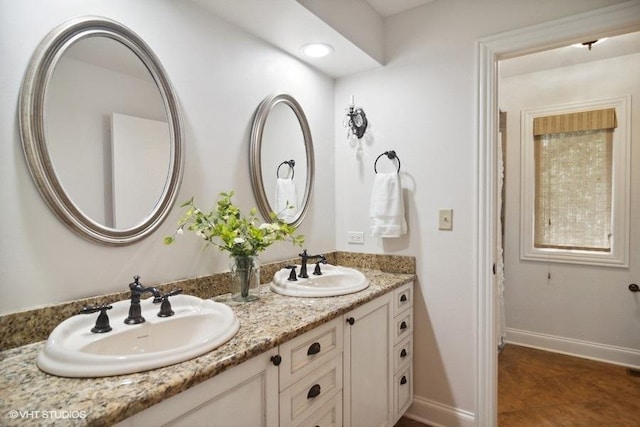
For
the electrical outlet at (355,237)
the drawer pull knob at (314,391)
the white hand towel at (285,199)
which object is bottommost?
the drawer pull knob at (314,391)

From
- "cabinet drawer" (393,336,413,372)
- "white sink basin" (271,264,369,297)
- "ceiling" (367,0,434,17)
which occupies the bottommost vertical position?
"cabinet drawer" (393,336,413,372)

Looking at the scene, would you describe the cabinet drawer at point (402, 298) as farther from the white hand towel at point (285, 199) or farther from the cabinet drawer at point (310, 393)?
the white hand towel at point (285, 199)

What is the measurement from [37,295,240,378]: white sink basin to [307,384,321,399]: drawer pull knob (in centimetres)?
38

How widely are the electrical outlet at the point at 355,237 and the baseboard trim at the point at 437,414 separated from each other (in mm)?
977

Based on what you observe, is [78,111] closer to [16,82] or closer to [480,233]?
[16,82]

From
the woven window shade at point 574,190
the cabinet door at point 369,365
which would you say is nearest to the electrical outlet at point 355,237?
the cabinet door at point 369,365

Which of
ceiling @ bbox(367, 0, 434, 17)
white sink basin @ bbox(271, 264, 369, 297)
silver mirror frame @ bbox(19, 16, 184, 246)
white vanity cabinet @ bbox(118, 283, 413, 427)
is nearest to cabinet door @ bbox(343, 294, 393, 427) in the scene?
white vanity cabinet @ bbox(118, 283, 413, 427)

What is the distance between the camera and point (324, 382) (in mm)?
1319

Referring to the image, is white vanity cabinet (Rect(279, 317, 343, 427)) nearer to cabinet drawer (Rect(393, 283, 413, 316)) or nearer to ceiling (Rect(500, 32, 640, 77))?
cabinet drawer (Rect(393, 283, 413, 316))

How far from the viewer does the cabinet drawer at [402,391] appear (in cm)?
185

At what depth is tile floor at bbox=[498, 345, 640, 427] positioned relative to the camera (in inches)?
80.8

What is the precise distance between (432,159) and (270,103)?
961 millimetres

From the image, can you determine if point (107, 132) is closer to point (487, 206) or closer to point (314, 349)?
point (314, 349)

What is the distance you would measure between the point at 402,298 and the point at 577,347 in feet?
6.52
